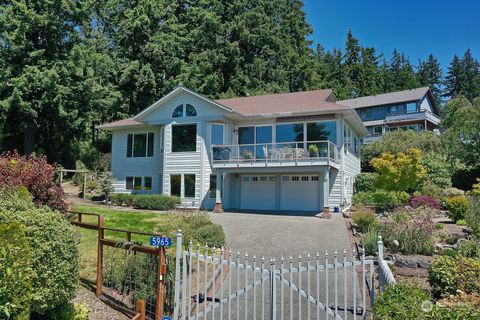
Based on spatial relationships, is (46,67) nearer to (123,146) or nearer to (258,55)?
(123,146)

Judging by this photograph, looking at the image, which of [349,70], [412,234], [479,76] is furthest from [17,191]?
[479,76]

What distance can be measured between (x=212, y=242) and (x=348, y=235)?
231 inches

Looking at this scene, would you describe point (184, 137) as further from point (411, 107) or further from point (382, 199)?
point (411, 107)

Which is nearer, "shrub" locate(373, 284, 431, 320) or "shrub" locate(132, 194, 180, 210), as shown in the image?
"shrub" locate(373, 284, 431, 320)

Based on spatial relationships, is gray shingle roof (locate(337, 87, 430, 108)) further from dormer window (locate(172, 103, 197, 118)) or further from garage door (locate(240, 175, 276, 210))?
dormer window (locate(172, 103, 197, 118))

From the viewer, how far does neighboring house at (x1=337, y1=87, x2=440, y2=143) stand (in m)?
48.5

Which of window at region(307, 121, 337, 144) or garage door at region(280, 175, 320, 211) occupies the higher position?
window at region(307, 121, 337, 144)

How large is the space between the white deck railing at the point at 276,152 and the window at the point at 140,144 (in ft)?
19.1

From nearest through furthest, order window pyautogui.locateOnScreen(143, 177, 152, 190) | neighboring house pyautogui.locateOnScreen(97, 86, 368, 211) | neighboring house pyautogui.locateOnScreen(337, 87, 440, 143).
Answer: neighboring house pyautogui.locateOnScreen(97, 86, 368, 211), window pyautogui.locateOnScreen(143, 177, 152, 190), neighboring house pyautogui.locateOnScreen(337, 87, 440, 143)

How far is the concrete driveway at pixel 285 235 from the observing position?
12250 millimetres

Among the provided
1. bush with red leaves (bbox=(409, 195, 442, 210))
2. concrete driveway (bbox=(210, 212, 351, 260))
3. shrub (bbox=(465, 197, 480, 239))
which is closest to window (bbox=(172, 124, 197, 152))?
concrete driveway (bbox=(210, 212, 351, 260))

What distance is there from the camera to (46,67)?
2786 centimetres

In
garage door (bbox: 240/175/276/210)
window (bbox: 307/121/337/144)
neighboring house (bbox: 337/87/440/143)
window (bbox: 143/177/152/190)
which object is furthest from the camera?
neighboring house (bbox: 337/87/440/143)

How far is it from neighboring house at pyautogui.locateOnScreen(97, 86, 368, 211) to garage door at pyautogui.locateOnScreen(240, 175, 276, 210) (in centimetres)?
6
